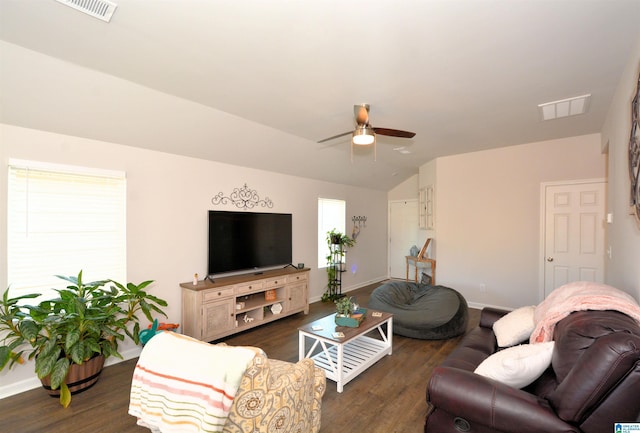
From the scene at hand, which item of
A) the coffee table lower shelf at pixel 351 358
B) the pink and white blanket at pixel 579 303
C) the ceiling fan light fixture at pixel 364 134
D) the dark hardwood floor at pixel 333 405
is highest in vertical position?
the ceiling fan light fixture at pixel 364 134

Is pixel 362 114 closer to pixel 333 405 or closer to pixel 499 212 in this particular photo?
pixel 333 405

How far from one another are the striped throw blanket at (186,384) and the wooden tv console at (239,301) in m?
1.95

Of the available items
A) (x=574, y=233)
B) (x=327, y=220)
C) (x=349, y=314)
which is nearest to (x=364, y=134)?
(x=349, y=314)

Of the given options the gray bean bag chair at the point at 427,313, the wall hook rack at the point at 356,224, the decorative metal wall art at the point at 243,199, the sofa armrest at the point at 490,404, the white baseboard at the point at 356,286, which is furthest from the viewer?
the wall hook rack at the point at 356,224

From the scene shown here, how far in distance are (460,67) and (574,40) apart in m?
0.70

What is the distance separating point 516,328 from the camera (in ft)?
7.28

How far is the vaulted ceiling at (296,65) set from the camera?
1.73m

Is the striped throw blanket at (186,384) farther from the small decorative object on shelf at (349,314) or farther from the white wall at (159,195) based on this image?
the white wall at (159,195)

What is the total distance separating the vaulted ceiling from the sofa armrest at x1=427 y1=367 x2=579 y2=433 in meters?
2.07

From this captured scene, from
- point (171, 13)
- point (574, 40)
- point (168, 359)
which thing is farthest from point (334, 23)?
point (168, 359)

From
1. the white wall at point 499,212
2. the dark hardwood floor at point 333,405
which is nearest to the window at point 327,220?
the white wall at point 499,212

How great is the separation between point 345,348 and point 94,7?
3464 mm

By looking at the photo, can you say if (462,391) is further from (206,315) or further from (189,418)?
(206,315)

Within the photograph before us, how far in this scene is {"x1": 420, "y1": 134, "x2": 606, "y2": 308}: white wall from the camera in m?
4.34
